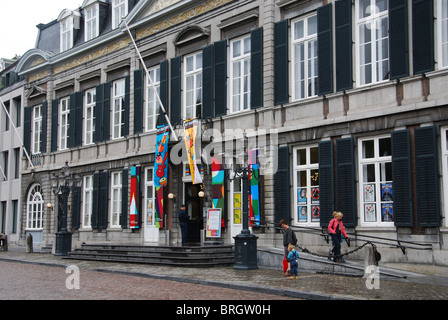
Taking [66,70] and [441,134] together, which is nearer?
[441,134]

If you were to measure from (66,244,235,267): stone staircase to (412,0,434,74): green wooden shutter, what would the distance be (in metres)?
8.62

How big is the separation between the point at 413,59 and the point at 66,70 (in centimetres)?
2158

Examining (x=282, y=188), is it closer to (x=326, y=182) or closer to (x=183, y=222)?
(x=326, y=182)

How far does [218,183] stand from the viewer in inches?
884

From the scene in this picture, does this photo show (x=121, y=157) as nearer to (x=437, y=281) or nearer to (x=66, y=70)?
(x=66, y=70)

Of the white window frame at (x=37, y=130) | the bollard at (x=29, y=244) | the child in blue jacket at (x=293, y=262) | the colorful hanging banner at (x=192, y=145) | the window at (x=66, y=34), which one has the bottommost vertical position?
the bollard at (x=29, y=244)

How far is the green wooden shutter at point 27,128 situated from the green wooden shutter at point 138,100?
11.1 meters

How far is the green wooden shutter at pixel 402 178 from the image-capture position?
16500mm

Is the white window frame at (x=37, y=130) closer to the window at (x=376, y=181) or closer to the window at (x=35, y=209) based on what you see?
the window at (x=35, y=209)

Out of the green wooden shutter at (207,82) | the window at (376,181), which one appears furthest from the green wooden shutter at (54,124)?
the window at (376,181)

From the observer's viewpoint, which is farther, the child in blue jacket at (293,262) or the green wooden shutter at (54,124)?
the green wooden shutter at (54,124)

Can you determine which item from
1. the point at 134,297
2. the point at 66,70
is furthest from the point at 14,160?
the point at 134,297

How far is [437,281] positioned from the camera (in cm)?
1447
